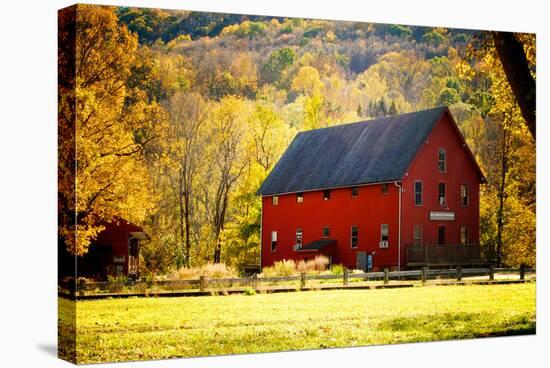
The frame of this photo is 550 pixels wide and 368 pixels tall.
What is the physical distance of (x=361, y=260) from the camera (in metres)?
24.5

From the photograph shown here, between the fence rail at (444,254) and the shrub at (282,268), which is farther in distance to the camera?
the fence rail at (444,254)

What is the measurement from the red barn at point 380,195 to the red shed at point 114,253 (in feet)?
13.5

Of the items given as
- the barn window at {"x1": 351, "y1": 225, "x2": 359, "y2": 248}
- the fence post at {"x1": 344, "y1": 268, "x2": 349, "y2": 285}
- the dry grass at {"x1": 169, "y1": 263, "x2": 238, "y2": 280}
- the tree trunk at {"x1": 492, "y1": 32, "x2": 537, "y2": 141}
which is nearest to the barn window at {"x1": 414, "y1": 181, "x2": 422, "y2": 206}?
the barn window at {"x1": 351, "y1": 225, "x2": 359, "y2": 248}

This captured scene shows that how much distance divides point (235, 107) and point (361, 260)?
4885 millimetres

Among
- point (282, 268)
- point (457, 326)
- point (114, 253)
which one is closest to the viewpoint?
point (114, 253)

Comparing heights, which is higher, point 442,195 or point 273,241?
point 442,195

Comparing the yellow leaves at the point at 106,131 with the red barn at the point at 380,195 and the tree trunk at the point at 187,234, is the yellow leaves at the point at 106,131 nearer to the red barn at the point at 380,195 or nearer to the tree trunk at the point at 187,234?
the tree trunk at the point at 187,234

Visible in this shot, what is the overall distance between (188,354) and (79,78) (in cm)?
574

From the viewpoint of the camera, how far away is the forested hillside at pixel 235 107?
20250mm

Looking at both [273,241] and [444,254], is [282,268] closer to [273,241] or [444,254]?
[273,241]

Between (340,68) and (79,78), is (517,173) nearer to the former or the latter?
(340,68)

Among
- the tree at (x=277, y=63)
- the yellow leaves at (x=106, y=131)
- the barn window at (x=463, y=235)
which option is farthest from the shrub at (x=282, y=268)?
the barn window at (x=463, y=235)

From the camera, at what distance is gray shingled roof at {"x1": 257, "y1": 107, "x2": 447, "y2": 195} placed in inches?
954

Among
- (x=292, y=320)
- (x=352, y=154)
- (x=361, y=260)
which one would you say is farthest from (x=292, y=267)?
(x=352, y=154)
